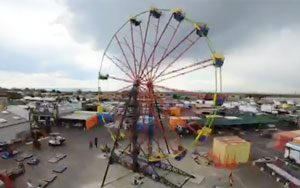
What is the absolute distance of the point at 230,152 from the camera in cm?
3016

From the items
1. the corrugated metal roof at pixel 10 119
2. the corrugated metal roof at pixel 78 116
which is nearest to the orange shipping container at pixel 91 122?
the corrugated metal roof at pixel 78 116

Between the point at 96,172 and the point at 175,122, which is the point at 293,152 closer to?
the point at 175,122

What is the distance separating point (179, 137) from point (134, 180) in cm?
1862

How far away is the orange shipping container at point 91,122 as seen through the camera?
48.9m

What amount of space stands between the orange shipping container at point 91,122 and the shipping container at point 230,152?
24.6m

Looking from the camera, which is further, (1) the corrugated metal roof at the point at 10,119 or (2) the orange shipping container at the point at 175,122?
(2) the orange shipping container at the point at 175,122

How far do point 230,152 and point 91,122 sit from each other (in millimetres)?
27334

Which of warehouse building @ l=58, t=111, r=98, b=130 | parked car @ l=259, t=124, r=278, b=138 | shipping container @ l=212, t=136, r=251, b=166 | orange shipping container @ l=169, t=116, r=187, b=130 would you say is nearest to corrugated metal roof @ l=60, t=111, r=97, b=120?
warehouse building @ l=58, t=111, r=98, b=130

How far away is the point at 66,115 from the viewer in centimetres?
5172

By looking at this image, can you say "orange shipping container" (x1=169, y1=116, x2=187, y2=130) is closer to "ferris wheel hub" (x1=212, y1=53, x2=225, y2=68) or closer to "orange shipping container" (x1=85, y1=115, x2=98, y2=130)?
"orange shipping container" (x1=85, y1=115, x2=98, y2=130)

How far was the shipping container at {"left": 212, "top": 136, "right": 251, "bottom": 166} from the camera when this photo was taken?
2984cm

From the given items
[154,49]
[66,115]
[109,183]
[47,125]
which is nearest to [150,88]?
[154,49]

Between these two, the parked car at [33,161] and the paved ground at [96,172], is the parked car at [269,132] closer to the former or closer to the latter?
the paved ground at [96,172]

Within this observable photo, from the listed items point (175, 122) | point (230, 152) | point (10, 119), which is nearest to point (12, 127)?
point (10, 119)
